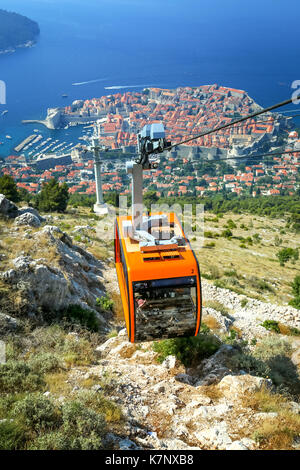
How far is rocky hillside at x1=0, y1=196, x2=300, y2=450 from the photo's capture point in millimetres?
4836

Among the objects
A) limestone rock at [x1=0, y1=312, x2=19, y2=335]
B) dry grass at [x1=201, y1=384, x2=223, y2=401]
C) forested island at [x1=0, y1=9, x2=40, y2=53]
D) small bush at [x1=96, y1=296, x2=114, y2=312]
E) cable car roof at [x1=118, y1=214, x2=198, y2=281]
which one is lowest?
small bush at [x1=96, y1=296, x2=114, y2=312]

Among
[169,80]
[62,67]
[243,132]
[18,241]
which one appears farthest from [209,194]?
[62,67]

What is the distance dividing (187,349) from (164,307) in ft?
5.74

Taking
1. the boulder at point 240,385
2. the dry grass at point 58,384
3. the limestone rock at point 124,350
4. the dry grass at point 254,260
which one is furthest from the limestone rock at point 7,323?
the dry grass at point 254,260

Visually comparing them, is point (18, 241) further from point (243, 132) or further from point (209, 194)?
point (243, 132)

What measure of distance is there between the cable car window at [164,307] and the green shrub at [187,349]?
115 centimetres

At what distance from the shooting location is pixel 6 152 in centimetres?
8838

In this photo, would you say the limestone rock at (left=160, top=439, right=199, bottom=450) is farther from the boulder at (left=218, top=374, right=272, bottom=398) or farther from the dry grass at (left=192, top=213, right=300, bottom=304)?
the dry grass at (left=192, top=213, right=300, bottom=304)

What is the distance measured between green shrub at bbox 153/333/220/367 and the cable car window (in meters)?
1.15

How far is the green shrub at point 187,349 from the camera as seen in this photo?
24.7 ft

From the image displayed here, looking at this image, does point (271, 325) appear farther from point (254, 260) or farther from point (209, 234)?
point (209, 234)

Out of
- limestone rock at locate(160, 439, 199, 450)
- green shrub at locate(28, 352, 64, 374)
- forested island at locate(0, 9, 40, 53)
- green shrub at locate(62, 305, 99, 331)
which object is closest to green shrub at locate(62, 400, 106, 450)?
limestone rock at locate(160, 439, 199, 450)

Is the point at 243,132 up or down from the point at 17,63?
down

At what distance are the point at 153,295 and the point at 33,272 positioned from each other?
4.12 m
